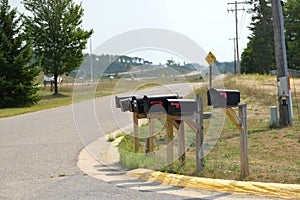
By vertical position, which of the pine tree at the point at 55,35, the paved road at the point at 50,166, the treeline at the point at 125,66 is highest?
the pine tree at the point at 55,35

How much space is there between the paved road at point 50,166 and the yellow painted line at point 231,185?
60 cm

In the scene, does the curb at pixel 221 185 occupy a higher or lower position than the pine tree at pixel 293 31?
lower

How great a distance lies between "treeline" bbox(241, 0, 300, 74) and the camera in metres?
65.8

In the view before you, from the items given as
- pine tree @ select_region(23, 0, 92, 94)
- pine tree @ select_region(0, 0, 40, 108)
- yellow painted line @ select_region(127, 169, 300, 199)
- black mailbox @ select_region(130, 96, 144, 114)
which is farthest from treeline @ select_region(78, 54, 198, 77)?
pine tree @ select_region(23, 0, 92, 94)

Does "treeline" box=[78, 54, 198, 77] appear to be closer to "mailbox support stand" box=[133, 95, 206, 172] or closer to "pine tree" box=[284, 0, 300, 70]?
"mailbox support stand" box=[133, 95, 206, 172]

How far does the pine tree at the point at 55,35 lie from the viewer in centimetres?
4247

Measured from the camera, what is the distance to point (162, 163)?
798 centimetres

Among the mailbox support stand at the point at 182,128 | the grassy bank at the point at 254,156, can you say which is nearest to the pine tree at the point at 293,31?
the grassy bank at the point at 254,156

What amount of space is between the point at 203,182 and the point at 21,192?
2691 mm

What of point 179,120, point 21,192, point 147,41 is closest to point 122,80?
point 147,41

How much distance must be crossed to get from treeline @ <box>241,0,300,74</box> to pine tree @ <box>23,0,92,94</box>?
34.5m

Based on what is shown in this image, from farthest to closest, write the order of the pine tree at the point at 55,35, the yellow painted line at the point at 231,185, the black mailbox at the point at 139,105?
the pine tree at the point at 55,35 → the black mailbox at the point at 139,105 → the yellow painted line at the point at 231,185

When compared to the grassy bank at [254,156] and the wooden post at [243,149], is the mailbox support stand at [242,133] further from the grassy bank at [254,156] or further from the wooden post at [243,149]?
the grassy bank at [254,156]

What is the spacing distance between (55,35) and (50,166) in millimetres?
35291
